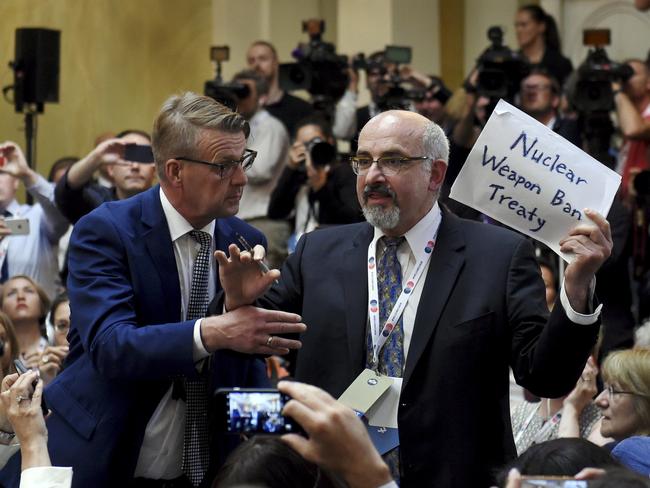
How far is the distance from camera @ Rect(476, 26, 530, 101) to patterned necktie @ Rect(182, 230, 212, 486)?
442 cm

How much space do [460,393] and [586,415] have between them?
6.11 ft

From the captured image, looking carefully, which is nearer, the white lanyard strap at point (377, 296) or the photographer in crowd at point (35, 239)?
the white lanyard strap at point (377, 296)

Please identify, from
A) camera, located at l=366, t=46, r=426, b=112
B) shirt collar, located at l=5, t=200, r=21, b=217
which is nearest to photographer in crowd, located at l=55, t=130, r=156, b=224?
shirt collar, located at l=5, t=200, r=21, b=217

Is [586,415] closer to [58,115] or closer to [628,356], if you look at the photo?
[628,356]

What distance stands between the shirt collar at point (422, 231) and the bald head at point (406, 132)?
172 mm

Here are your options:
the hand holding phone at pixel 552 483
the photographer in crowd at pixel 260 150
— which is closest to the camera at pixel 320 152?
the photographer in crowd at pixel 260 150

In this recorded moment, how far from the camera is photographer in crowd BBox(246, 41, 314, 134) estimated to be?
9.38 meters

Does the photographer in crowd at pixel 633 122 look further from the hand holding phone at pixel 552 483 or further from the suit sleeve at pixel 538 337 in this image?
the hand holding phone at pixel 552 483

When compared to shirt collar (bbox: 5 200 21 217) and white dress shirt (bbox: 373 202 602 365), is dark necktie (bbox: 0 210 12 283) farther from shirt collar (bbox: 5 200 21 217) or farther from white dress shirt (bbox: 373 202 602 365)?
white dress shirt (bbox: 373 202 602 365)

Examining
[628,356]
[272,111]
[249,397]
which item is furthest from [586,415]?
[272,111]

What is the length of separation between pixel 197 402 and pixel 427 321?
2.21ft

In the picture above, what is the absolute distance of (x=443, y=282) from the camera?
12.8 feet

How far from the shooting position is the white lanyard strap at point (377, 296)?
386 centimetres

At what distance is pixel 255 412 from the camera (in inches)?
114
